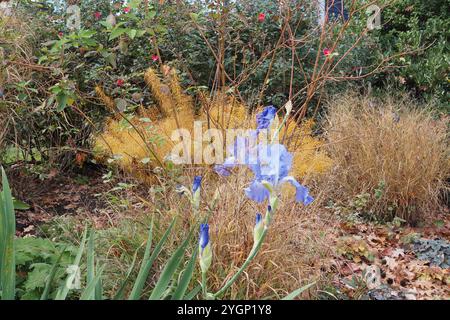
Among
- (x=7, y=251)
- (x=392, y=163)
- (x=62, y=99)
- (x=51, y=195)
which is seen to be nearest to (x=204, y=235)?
(x=7, y=251)

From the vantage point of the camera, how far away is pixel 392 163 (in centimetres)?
442

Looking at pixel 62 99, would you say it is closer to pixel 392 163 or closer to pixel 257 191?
pixel 257 191

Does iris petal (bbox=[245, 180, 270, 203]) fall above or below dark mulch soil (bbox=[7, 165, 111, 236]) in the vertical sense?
above

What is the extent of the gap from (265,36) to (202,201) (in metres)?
3.06

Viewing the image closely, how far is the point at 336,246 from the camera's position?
361 centimetres

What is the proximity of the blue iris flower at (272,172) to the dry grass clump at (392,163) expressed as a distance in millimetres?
2612

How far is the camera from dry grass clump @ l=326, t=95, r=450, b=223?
14.4 feet

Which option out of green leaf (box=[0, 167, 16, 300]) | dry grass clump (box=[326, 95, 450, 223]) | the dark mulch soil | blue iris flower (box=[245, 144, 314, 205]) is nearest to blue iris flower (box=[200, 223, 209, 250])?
blue iris flower (box=[245, 144, 314, 205])

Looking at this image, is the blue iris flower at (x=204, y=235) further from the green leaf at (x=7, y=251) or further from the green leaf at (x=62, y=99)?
the green leaf at (x=62, y=99)

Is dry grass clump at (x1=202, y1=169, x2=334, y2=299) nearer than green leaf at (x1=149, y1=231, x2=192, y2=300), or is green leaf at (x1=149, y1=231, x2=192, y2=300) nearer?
green leaf at (x1=149, y1=231, x2=192, y2=300)

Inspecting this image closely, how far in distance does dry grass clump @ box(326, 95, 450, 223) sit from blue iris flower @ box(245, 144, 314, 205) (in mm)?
2612

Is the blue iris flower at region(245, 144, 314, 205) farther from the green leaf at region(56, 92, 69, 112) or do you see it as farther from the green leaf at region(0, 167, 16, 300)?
the green leaf at region(56, 92, 69, 112)
